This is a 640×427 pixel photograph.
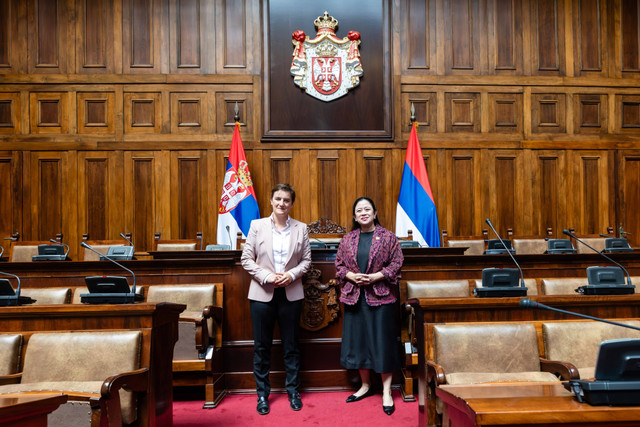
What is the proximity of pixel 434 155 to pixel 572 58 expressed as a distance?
89.5 inches

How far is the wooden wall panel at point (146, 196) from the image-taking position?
5.96m

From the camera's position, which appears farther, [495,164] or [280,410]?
[495,164]

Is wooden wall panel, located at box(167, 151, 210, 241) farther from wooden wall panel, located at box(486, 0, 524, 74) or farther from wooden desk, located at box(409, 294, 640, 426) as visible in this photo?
wooden desk, located at box(409, 294, 640, 426)

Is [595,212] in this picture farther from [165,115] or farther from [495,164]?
[165,115]

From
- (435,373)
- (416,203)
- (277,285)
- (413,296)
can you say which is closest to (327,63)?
(416,203)

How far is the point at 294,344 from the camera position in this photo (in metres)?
3.05

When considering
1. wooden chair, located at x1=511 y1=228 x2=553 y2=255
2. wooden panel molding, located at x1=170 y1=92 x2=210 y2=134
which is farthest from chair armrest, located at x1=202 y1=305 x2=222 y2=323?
wooden chair, located at x1=511 y1=228 x2=553 y2=255

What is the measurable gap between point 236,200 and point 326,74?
1962 mm

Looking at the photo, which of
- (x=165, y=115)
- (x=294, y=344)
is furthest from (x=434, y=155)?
(x=294, y=344)

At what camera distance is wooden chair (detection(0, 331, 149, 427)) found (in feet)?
6.51

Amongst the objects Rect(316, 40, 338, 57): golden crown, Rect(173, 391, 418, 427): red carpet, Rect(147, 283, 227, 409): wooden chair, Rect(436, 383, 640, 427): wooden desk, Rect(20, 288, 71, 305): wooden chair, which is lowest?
Rect(173, 391, 418, 427): red carpet

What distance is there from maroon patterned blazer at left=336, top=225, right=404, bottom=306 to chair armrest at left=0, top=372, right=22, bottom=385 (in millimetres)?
1726

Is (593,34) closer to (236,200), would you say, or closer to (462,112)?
(462,112)

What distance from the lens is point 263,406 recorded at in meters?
2.88
